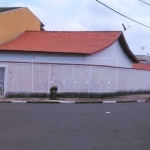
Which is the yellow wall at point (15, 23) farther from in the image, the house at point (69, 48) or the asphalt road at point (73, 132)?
the asphalt road at point (73, 132)

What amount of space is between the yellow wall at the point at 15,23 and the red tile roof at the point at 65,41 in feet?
1.63

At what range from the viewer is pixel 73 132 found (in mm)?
9836

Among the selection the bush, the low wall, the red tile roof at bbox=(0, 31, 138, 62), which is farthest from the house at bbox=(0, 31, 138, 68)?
the bush

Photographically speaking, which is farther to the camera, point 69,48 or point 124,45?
point 124,45

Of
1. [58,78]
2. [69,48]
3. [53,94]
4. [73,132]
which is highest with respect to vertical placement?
[69,48]

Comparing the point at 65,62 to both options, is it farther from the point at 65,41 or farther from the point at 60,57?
the point at 65,41

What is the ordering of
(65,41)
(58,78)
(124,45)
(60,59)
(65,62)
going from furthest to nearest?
(124,45)
(65,41)
(60,59)
(65,62)
(58,78)

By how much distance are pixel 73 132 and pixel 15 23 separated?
2243 centimetres

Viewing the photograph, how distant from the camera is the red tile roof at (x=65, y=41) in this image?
2656 centimetres

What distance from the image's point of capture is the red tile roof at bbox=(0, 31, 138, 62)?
2656 centimetres

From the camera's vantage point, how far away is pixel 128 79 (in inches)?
1109

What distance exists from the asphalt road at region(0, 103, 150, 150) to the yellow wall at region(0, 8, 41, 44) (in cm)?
1611

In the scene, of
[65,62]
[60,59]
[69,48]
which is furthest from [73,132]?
[69,48]

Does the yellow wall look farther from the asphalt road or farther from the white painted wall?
the asphalt road
